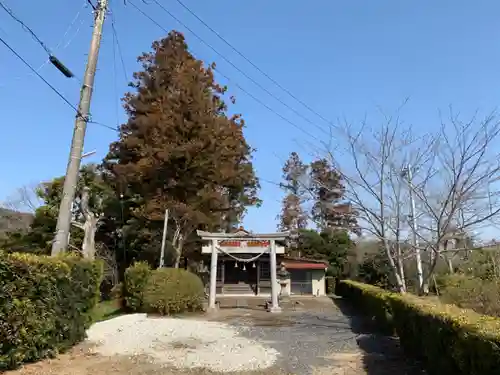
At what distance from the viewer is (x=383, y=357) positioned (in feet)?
27.2

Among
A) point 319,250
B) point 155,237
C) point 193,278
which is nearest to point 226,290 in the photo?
point 155,237

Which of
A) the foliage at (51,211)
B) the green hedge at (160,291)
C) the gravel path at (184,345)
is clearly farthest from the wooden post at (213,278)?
the foliage at (51,211)

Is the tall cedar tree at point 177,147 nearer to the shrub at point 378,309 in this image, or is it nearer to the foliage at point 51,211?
the foliage at point 51,211

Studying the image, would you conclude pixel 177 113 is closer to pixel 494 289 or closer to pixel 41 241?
pixel 41 241

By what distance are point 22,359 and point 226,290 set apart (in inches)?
862

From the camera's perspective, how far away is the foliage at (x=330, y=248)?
132 feet

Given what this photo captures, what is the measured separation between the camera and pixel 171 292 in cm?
1574

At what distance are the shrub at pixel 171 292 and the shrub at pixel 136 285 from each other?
0.34 m

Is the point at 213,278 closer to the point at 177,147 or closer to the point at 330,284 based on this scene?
the point at 177,147

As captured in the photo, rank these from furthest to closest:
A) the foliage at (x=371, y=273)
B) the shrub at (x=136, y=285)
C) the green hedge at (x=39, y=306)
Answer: the foliage at (x=371, y=273) < the shrub at (x=136, y=285) < the green hedge at (x=39, y=306)

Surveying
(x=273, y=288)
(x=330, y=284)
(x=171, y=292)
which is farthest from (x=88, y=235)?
(x=330, y=284)

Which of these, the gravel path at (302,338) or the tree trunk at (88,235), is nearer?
the gravel path at (302,338)

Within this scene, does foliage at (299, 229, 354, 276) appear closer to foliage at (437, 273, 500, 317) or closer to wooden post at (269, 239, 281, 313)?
wooden post at (269, 239, 281, 313)

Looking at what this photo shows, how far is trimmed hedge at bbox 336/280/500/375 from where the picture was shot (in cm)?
434
